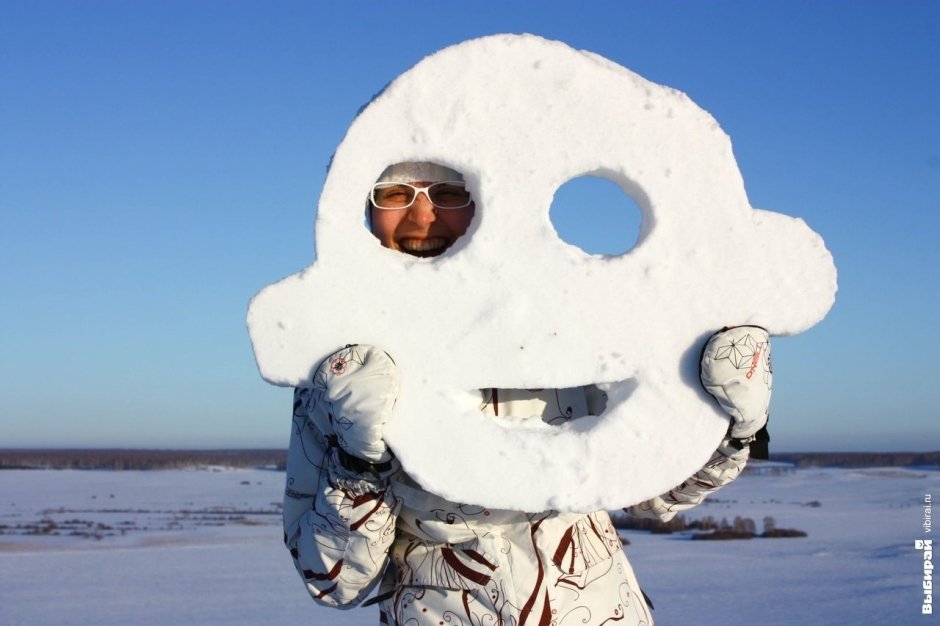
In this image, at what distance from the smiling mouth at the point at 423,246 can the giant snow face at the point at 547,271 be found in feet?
0.30

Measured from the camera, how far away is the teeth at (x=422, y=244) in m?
1.99

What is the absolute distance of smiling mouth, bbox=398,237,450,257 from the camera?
78.2 inches

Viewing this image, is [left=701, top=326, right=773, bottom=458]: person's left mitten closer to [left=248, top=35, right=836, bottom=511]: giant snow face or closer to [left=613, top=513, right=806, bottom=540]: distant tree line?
[left=248, top=35, right=836, bottom=511]: giant snow face

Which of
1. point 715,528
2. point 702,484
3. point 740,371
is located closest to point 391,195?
point 740,371

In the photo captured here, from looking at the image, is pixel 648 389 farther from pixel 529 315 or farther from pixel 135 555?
pixel 135 555

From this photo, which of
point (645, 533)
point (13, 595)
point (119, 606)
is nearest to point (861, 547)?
point (645, 533)

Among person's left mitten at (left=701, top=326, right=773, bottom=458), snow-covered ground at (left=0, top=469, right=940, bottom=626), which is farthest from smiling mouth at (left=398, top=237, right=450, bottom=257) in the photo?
snow-covered ground at (left=0, top=469, right=940, bottom=626)

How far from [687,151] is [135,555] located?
7.14 m

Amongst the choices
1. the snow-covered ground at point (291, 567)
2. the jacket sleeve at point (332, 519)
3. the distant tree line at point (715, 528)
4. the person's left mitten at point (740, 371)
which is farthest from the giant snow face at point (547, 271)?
the distant tree line at point (715, 528)

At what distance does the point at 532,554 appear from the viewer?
6.09ft

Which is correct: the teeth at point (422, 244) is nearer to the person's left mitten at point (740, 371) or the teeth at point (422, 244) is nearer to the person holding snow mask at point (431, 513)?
the person holding snow mask at point (431, 513)

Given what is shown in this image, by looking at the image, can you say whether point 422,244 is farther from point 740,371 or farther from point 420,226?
point 740,371

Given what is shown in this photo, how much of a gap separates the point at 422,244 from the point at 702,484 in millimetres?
761

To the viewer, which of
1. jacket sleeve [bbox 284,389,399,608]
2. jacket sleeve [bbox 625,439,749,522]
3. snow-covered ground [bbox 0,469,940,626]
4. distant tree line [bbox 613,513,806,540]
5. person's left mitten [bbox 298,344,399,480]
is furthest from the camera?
distant tree line [bbox 613,513,806,540]
